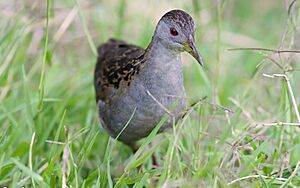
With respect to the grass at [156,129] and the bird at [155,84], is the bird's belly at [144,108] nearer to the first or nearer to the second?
the bird at [155,84]

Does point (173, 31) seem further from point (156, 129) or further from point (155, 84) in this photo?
point (156, 129)

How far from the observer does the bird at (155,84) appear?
3713 mm

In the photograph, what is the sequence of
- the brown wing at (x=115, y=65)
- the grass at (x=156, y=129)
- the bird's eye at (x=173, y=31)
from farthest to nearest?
the brown wing at (x=115, y=65)
the bird's eye at (x=173, y=31)
the grass at (x=156, y=129)

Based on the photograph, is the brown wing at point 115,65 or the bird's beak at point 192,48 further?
the brown wing at point 115,65

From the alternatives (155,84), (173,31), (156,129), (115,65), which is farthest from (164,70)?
(115,65)

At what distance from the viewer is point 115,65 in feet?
14.5

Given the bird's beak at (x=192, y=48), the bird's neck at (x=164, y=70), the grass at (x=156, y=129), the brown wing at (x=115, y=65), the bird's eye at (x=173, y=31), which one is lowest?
the grass at (x=156, y=129)

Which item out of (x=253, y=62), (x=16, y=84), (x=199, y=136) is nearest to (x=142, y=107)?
(x=199, y=136)

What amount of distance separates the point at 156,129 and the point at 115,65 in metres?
0.96

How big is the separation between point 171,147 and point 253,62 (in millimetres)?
2930

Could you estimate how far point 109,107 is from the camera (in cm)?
416

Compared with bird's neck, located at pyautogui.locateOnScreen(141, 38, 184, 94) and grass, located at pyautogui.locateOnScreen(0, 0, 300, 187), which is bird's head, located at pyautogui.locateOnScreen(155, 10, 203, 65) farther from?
grass, located at pyautogui.locateOnScreen(0, 0, 300, 187)

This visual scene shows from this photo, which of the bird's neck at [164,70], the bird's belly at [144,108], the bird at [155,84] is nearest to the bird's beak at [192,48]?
the bird at [155,84]

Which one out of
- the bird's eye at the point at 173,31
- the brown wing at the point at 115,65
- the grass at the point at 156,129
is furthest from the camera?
Result: the brown wing at the point at 115,65
